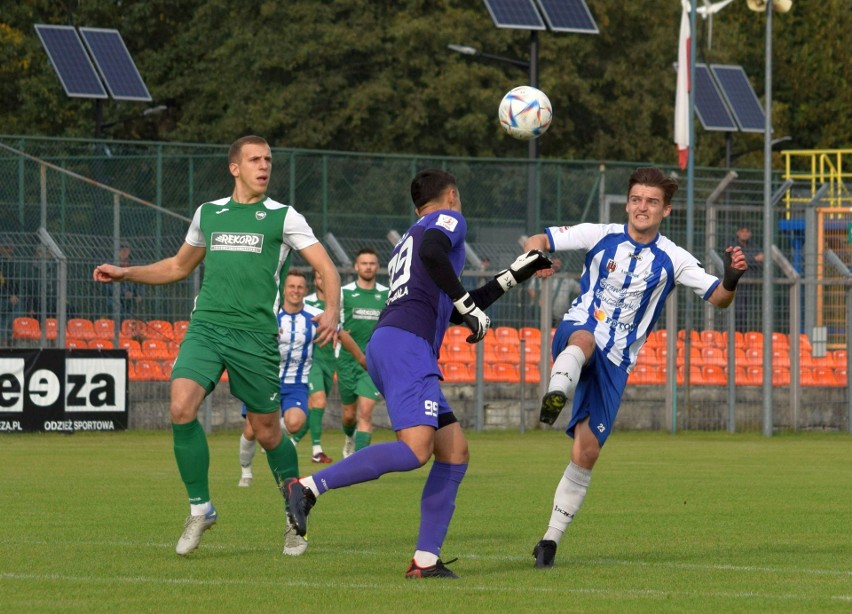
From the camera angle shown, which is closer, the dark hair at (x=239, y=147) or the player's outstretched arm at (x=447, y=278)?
the player's outstretched arm at (x=447, y=278)

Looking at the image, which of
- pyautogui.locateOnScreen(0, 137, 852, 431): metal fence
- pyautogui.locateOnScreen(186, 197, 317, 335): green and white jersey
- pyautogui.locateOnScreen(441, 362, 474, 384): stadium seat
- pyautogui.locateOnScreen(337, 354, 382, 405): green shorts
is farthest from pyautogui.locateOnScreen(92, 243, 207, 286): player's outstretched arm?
pyautogui.locateOnScreen(441, 362, 474, 384): stadium seat

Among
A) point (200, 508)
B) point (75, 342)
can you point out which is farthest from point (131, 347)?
point (200, 508)

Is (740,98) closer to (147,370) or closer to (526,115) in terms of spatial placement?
(147,370)

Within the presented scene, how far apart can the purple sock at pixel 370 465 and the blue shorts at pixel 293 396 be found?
279 inches

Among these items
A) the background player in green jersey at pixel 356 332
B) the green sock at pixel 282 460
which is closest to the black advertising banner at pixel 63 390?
the background player in green jersey at pixel 356 332

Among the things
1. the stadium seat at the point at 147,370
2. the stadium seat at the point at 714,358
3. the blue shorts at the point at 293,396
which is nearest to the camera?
the blue shorts at the point at 293,396

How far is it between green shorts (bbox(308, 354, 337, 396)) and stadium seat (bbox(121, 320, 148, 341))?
5.24m

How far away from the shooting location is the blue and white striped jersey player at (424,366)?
27.2 feet

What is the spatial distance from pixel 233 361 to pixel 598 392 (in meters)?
2.04

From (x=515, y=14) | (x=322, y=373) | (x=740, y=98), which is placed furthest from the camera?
(x=740, y=98)

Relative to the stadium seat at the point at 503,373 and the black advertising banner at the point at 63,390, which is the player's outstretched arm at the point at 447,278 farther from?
the stadium seat at the point at 503,373

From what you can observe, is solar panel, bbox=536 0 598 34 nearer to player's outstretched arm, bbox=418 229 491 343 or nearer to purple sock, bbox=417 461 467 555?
player's outstretched arm, bbox=418 229 491 343

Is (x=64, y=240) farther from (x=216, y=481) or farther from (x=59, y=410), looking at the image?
(x=216, y=481)

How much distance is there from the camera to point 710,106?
36.7m
